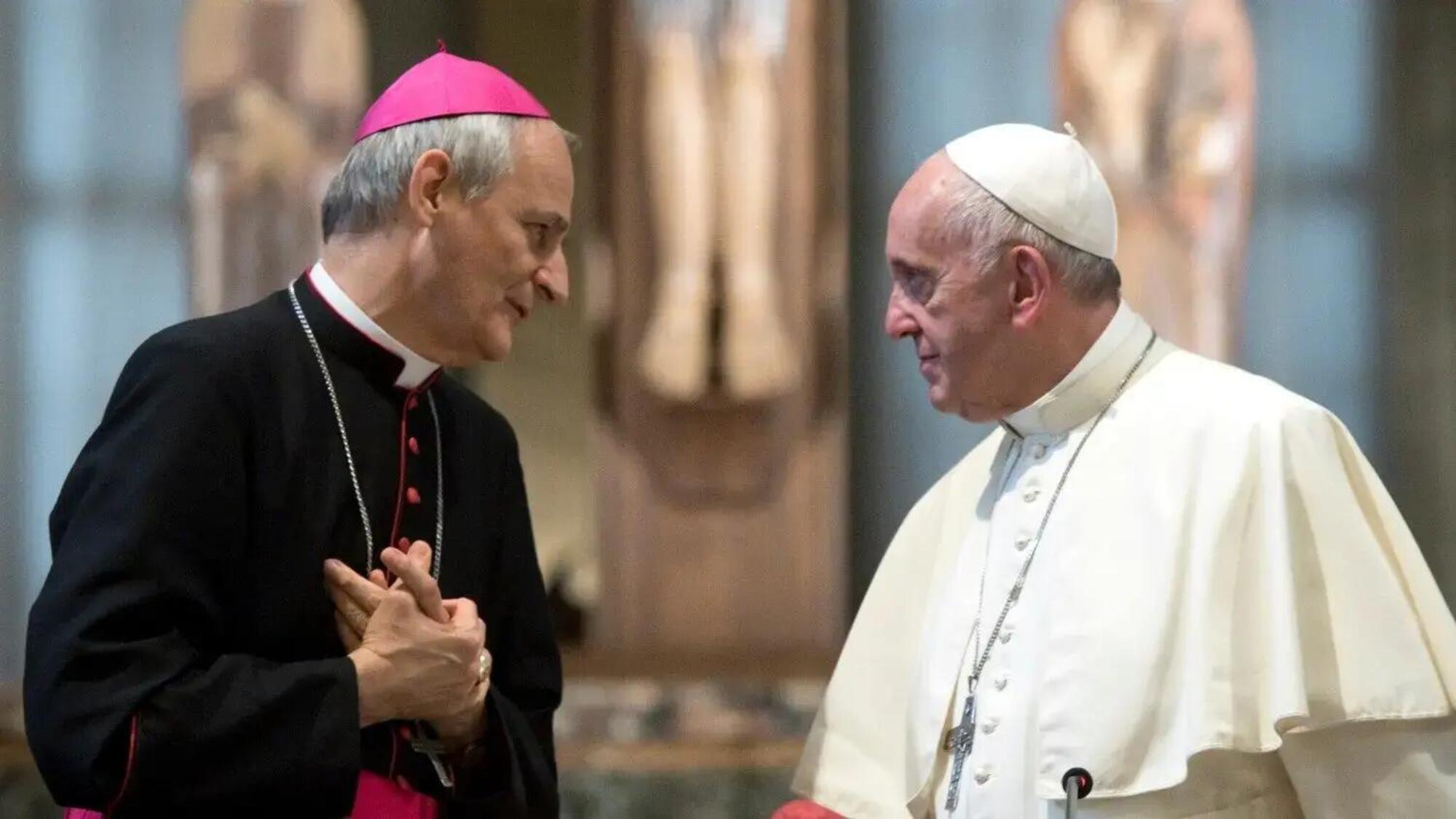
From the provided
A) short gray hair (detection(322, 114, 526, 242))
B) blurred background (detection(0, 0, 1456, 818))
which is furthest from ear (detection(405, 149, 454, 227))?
blurred background (detection(0, 0, 1456, 818))

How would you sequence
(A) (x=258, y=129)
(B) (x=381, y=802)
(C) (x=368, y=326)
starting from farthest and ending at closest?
(A) (x=258, y=129), (C) (x=368, y=326), (B) (x=381, y=802)

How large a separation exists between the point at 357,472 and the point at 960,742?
3.37ft

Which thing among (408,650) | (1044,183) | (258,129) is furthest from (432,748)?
(258,129)

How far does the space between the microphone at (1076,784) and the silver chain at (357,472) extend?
0.99 meters

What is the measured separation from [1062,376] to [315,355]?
1.19 meters

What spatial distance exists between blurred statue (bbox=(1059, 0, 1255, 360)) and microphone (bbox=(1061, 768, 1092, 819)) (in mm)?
4094

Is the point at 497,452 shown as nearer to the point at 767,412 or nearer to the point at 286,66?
the point at 767,412

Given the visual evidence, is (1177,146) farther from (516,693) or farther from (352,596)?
(352,596)

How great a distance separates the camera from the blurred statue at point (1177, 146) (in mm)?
6742

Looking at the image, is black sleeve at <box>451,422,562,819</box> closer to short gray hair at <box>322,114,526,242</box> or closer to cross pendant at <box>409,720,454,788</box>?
cross pendant at <box>409,720,454,788</box>

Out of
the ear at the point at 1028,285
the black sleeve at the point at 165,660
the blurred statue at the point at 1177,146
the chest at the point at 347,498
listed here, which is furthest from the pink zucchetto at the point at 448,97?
the blurred statue at the point at 1177,146

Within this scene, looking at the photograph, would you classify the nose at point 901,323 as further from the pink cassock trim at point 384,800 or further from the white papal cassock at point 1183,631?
the pink cassock trim at point 384,800

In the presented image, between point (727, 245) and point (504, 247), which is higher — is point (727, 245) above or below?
below

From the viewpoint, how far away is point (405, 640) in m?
2.65
